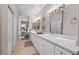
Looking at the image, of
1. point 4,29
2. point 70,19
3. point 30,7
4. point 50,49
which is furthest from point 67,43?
point 30,7

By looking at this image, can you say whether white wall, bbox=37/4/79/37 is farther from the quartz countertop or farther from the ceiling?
the ceiling

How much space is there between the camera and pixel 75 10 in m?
2.29

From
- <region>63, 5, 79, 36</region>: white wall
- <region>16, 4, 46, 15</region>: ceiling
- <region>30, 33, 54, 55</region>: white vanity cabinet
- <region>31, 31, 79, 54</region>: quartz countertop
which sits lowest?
<region>30, 33, 54, 55</region>: white vanity cabinet

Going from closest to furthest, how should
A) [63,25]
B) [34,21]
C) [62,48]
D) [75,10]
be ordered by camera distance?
1. [62,48]
2. [75,10]
3. [63,25]
4. [34,21]

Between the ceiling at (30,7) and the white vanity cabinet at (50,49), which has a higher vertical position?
the ceiling at (30,7)

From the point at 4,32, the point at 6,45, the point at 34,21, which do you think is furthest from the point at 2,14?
the point at 34,21

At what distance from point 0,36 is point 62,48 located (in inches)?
62.1

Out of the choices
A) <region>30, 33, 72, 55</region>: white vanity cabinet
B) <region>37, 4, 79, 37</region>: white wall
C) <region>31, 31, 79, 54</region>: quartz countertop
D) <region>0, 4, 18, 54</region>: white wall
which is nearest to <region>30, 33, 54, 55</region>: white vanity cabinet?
<region>30, 33, 72, 55</region>: white vanity cabinet

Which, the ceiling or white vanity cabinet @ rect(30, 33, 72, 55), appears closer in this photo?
white vanity cabinet @ rect(30, 33, 72, 55)

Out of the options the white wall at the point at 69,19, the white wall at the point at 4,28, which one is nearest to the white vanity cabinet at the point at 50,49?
the white wall at the point at 69,19

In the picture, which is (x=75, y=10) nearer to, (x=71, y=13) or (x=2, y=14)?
(x=71, y=13)

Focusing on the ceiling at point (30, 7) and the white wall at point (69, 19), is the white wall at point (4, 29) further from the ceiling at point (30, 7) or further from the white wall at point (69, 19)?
the ceiling at point (30, 7)

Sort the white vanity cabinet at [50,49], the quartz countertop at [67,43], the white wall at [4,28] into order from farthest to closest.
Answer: the white wall at [4,28] → the white vanity cabinet at [50,49] → the quartz countertop at [67,43]
